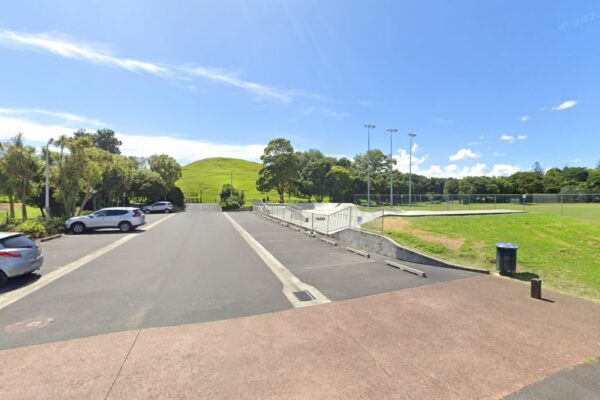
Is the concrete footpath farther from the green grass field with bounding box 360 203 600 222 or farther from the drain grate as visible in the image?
the green grass field with bounding box 360 203 600 222

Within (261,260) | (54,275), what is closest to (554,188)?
(261,260)

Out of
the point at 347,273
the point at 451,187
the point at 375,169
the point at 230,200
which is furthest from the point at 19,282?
the point at 451,187

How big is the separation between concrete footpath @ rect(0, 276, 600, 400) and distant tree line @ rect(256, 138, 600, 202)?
154ft

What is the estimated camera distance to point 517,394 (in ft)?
11.0

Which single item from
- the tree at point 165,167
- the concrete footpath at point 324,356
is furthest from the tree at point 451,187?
the concrete footpath at point 324,356

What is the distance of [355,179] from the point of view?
217 ft

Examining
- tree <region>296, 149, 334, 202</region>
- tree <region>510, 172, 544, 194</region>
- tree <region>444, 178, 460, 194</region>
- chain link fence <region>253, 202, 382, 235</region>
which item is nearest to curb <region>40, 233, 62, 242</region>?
chain link fence <region>253, 202, 382, 235</region>

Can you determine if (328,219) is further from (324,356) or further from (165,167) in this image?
(165,167)

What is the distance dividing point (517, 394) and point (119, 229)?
22767mm

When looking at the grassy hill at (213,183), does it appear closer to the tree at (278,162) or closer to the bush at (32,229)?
the tree at (278,162)

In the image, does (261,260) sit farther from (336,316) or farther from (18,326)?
(18,326)

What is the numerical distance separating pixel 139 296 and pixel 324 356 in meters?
4.73

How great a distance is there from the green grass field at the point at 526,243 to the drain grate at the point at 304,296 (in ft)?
19.2

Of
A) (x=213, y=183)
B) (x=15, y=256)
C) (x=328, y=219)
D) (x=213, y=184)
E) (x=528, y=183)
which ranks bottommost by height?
(x=15, y=256)
